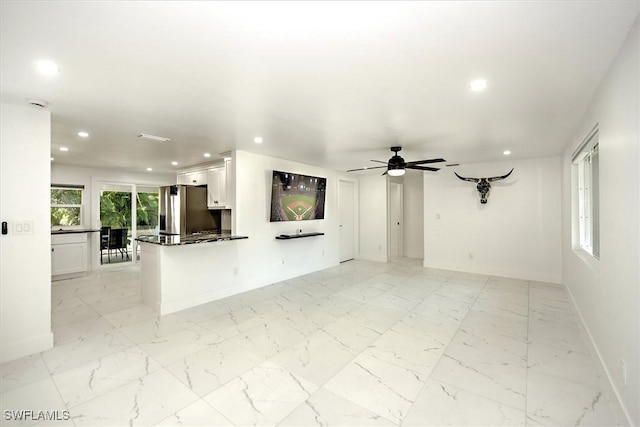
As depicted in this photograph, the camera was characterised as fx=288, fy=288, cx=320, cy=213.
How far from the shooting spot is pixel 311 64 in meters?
1.93

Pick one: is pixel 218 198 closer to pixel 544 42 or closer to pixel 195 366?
pixel 195 366

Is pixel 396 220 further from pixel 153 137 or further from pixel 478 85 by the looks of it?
pixel 153 137

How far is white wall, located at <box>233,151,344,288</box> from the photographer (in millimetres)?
4711

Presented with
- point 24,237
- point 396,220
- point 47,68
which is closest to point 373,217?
point 396,220

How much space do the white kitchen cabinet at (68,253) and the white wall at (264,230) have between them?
387cm

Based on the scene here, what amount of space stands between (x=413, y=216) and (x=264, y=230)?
471cm

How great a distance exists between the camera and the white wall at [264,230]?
15.5ft

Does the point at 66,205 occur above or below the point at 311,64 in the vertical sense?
below

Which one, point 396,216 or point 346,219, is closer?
point 346,219

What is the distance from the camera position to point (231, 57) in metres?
1.84

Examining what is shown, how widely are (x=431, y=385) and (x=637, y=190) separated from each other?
5.85 feet

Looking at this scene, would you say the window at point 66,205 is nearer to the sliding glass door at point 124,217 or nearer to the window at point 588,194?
the sliding glass door at point 124,217

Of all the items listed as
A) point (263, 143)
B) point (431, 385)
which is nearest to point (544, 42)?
point (431, 385)

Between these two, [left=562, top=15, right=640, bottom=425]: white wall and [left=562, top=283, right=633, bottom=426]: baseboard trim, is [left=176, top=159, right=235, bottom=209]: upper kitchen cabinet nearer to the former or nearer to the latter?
[left=562, top=15, right=640, bottom=425]: white wall
